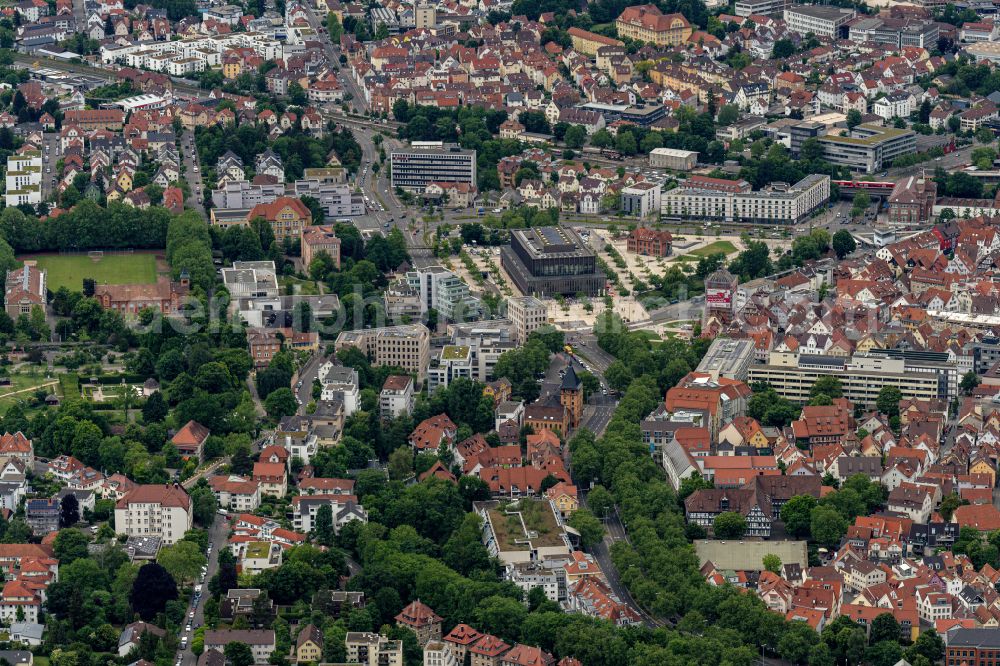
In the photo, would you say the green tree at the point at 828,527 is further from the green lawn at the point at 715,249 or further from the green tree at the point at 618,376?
the green lawn at the point at 715,249

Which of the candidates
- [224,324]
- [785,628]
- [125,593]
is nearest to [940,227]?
[224,324]

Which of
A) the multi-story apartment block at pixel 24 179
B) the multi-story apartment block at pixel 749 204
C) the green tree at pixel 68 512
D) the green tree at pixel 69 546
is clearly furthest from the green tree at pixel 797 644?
the multi-story apartment block at pixel 24 179

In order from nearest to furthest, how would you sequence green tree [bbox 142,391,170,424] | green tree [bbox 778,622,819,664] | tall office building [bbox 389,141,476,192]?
green tree [bbox 778,622,819,664], green tree [bbox 142,391,170,424], tall office building [bbox 389,141,476,192]

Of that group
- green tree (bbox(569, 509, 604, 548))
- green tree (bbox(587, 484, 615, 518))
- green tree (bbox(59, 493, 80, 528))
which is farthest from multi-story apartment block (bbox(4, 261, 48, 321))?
green tree (bbox(569, 509, 604, 548))

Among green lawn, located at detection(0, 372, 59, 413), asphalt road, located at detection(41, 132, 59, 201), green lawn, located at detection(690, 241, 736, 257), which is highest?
asphalt road, located at detection(41, 132, 59, 201)

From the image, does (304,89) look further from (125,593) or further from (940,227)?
(125,593)

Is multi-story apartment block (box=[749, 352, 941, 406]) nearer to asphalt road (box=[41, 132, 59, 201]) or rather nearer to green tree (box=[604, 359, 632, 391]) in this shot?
green tree (box=[604, 359, 632, 391])
